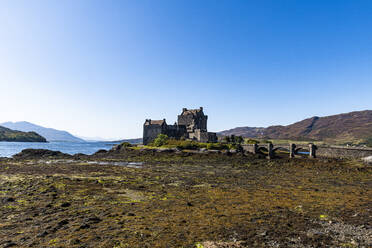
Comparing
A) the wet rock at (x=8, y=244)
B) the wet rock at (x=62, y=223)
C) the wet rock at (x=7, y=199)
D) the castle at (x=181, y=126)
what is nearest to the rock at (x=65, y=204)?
the wet rock at (x=62, y=223)

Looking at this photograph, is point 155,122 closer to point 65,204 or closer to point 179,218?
point 65,204

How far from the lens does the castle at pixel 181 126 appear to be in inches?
3457

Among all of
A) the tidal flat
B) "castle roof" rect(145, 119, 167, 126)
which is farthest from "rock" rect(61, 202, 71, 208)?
"castle roof" rect(145, 119, 167, 126)

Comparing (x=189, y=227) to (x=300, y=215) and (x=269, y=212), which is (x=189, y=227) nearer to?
(x=269, y=212)

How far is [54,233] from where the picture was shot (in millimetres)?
8516

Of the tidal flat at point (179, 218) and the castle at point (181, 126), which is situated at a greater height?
the castle at point (181, 126)

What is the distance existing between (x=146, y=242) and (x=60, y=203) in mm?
8436

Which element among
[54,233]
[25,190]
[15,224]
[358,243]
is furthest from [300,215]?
[25,190]

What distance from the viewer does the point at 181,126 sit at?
93.9 metres

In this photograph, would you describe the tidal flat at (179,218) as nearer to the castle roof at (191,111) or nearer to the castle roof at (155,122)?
the castle roof at (155,122)

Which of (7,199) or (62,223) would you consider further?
(7,199)

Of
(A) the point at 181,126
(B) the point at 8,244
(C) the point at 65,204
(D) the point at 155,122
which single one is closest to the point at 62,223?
(B) the point at 8,244

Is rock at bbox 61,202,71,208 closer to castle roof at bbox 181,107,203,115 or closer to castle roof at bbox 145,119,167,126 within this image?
castle roof at bbox 145,119,167,126

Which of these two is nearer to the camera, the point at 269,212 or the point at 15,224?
the point at 15,224
